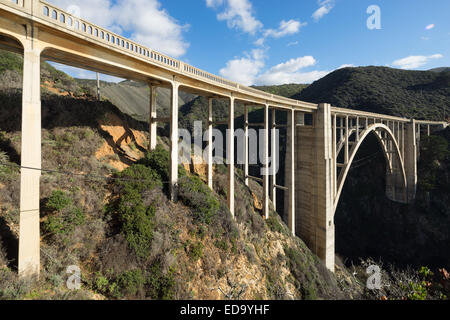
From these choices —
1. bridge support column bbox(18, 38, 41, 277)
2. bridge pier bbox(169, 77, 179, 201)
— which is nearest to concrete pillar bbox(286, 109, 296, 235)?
bridge pier bbox(169, 77, 179, 201)

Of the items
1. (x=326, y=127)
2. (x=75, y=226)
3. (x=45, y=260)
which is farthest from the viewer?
(x=326, y=127)

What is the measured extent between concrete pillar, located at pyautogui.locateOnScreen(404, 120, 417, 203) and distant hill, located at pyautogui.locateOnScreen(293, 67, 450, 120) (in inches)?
536

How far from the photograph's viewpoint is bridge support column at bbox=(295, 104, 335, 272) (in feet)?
65.1

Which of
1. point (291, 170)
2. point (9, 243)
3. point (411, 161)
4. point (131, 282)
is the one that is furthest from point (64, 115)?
point (411, 161)

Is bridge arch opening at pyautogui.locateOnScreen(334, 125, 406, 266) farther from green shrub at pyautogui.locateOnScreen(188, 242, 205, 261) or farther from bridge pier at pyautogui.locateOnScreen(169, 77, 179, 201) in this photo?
green shrub at pyautogui.locateOnScreen(188, 242, 205, 261)

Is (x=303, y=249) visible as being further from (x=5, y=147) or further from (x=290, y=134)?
(x=5, y=147)

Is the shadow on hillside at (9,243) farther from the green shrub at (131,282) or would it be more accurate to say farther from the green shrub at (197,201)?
the green shrub at (197,201)

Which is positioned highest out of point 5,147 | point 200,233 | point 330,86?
point 330,86

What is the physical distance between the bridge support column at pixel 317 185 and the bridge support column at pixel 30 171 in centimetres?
2052

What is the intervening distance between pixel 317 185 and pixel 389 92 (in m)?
54.4

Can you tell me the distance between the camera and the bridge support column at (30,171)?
20.1 feet
